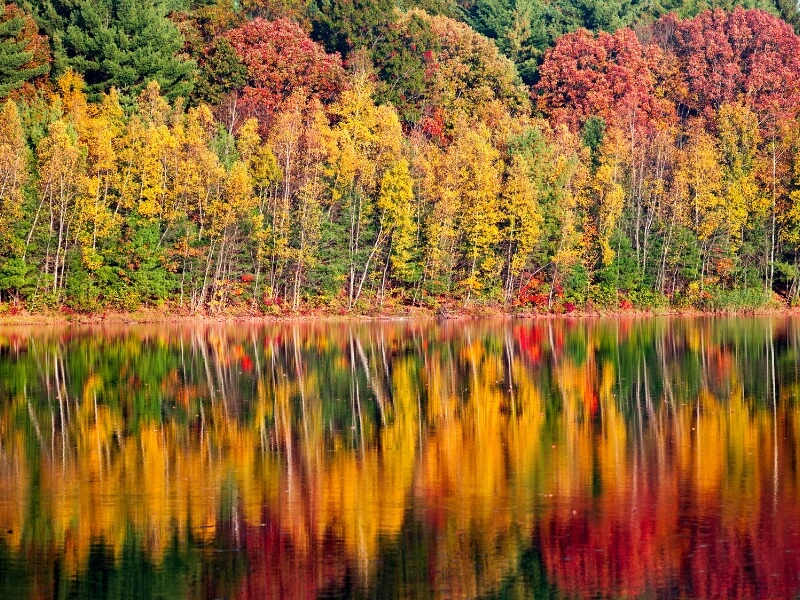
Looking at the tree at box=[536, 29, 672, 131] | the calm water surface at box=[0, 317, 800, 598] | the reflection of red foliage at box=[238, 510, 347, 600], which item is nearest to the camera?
the reflection of red foliage at box=[238, 510, 347, 600]

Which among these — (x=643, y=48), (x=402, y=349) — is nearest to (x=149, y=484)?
(x=402, y=349)

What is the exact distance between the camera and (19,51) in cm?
8250

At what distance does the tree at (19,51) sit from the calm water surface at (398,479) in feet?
138

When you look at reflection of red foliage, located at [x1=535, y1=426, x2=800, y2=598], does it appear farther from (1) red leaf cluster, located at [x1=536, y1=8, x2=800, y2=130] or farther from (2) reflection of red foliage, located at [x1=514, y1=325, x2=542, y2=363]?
(1) red leaf cluster, located at [x1=536, y1=8, x2=800, y2=130]

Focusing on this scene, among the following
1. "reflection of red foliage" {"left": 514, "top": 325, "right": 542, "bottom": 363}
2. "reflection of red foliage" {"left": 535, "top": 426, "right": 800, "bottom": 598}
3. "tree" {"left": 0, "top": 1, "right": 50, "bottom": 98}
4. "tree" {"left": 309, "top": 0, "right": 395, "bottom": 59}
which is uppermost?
"tree" {"left": 309, "top": 0, "right": 395, "bottom": 59}

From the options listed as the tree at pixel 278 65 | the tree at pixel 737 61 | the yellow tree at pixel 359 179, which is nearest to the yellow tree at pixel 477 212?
the yellow tree at pixel 359 179

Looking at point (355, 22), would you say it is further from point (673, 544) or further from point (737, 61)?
point (673, 544)

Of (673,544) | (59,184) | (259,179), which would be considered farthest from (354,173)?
(673,544)

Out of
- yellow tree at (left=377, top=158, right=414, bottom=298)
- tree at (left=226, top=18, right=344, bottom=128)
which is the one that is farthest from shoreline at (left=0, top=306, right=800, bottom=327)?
tree at (left=226, top=18, right=344, bottom=128)

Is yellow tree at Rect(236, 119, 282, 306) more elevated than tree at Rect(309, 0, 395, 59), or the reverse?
tree at Rect(309, 0, 395, 59)

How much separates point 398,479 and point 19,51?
68026mm

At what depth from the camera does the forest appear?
73.8 m

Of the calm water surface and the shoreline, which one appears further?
the shoreline

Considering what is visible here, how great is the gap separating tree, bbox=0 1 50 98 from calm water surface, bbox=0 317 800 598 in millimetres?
42124
